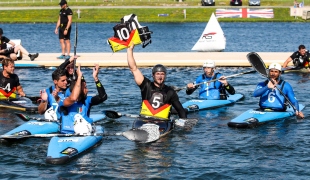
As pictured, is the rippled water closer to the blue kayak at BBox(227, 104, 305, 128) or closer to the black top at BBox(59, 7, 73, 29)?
the blue kayak at BBox(227, 104, 305, 128)

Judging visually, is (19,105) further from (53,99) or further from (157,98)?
(157,98)

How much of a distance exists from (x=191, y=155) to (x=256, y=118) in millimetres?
3551

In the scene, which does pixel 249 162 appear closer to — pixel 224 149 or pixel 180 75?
pixel 224 149

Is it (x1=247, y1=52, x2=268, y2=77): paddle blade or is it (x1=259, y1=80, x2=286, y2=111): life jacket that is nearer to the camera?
(x1=259, y1=80, x2=286, y2=111): life jacket

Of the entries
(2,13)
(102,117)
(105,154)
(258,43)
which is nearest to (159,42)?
(258,43)

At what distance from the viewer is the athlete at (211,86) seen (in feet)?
72.4

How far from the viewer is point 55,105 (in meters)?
18.1

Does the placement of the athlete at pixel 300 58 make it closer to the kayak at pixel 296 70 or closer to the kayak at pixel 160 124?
the kayak at pixel 296 70

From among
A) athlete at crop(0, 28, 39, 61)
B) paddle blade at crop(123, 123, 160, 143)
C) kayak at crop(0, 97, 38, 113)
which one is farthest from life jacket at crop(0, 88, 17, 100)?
paddle blade at crop(123, 123, 160, 143)

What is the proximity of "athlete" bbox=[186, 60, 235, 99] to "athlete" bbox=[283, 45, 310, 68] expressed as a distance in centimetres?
786

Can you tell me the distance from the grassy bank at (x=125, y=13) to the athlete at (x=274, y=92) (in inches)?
2158

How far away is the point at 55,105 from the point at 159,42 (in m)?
40.5

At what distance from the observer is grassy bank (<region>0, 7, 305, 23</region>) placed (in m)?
75.7

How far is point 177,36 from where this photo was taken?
63.3 meters
